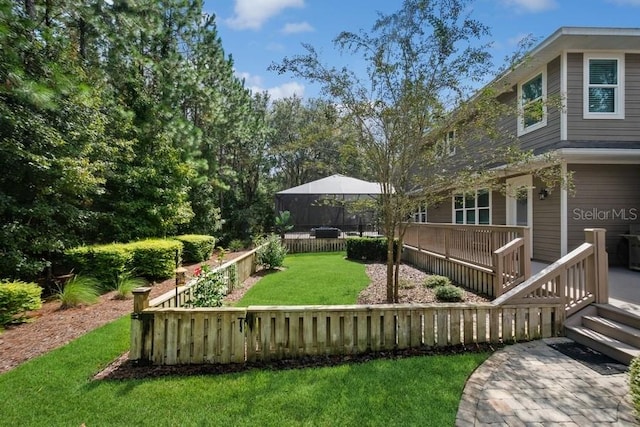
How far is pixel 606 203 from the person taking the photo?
7.35 metres

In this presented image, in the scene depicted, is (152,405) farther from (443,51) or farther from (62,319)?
(443,51)

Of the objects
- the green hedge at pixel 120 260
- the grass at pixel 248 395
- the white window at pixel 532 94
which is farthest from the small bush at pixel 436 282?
the green hedge at pixel 120 260

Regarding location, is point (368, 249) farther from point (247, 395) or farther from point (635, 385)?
point (635, 385)

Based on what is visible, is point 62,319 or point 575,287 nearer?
point 575,287

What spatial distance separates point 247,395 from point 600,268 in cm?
478

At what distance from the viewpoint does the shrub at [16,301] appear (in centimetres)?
482

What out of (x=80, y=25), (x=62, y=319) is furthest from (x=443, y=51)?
(x=80, y=25)

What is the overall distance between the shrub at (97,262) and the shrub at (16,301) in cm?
146

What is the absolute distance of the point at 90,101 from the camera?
23.6 feet

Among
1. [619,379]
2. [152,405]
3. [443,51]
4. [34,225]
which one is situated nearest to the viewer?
[152,405]

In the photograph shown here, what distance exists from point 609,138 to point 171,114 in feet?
39.6

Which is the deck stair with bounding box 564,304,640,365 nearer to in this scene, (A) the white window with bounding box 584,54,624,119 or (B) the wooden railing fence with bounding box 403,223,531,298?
(B) the wooden railing fence with bounding box 403,223,531,298

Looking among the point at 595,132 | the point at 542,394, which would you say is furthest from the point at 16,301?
the point at 595,132

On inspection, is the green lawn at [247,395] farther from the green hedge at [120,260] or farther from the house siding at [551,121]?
the house siding at [551,121]
